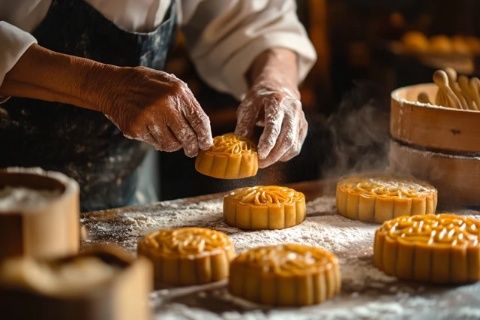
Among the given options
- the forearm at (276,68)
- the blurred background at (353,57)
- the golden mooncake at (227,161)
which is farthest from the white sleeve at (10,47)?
the blurred background at (353,57)

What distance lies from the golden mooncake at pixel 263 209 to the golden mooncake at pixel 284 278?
0.39 m

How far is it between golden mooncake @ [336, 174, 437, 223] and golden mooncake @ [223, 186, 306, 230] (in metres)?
0.15

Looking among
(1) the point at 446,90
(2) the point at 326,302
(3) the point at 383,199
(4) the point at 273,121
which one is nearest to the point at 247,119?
(4) the point at 273,121

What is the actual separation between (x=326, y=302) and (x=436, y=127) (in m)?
0.88

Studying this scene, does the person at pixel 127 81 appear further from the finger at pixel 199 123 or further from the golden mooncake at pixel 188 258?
the golden mooncake at pixel 188 258

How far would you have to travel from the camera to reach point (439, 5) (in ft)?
20.3

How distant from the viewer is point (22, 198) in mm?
1609

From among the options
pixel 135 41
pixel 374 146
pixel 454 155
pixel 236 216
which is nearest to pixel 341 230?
pixel 236 216

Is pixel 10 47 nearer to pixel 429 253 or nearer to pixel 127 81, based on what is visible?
pixel 127 81

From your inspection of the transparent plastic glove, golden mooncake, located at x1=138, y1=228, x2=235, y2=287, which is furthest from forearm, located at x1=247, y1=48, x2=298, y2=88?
golden mooncake, located at x1=138, y1=228, x2=235, y2=287

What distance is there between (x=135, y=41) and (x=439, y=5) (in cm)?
407

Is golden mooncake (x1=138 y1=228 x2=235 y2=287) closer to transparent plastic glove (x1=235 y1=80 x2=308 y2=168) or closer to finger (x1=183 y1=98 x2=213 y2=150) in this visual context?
finger (x1=183 y1=98 x2=213 y2=150)

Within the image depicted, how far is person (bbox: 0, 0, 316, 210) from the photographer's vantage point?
2.20 meters

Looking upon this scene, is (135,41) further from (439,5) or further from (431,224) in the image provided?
(439,5)
